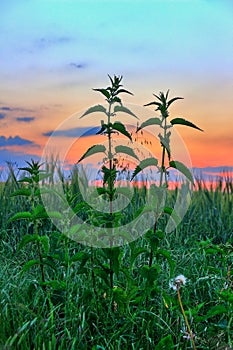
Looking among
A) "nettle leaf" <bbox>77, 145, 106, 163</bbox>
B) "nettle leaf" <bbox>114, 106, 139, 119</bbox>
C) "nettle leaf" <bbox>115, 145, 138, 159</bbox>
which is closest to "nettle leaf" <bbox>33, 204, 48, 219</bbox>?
"nettle leaf" <bbox>77, 145, 106, 163</bbox>

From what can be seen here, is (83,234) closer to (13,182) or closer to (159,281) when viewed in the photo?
(159,281)

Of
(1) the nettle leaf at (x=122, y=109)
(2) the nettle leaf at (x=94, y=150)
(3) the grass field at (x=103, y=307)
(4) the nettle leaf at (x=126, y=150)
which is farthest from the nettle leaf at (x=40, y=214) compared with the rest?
(1) the nettle leaf at (x=122, y=109)

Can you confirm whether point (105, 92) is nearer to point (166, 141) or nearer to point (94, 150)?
point (94, 150)

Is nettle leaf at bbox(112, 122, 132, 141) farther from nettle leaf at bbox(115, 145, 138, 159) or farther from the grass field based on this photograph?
the grass field

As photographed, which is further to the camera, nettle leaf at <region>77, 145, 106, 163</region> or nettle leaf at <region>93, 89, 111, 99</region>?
nettle leaf at <region>93, 89, 111, 99</region>

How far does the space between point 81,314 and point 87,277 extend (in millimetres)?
587

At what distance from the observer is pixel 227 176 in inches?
294

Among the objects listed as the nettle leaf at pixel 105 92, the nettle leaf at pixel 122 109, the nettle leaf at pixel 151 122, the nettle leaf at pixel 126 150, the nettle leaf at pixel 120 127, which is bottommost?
the nettle leaf at pixel 126 150

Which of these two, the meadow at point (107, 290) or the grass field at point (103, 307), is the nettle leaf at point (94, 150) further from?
the grass field at point (103, 307)

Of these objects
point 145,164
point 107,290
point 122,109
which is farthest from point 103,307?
point 122,109

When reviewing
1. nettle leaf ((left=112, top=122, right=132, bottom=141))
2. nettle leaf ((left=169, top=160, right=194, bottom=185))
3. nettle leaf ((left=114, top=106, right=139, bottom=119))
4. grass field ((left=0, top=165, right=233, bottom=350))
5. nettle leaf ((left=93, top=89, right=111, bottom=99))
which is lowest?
grass field ((left=0, top=165, right=233, bottom=350))

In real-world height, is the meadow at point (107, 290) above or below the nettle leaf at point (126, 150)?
below

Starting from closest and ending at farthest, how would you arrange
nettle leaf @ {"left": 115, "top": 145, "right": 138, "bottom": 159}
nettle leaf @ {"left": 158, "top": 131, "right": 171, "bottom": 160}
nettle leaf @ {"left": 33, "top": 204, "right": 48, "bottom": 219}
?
nettle leaf @ {"left": 115, "top": 145, "right": 138, "bottom": 159}, nettle leaf @ {"left": 158, "top": 131, "right": 171, "bottom": 160}, nettle leaf @ {"left": 33, "top": 204, "right": 48, "bottom": 219}

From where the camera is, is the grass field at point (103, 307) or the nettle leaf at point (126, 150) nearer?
the nettle leaf at point (126, 150)
